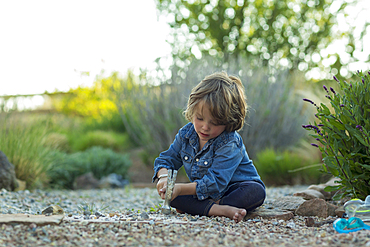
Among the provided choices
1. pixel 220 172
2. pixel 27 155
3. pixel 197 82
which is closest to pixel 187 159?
pixel 220 172

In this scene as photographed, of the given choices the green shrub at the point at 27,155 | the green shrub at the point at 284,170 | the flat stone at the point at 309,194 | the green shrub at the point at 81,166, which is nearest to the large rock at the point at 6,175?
the green shrub at the point at 27,155

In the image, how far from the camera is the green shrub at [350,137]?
2.22 metres

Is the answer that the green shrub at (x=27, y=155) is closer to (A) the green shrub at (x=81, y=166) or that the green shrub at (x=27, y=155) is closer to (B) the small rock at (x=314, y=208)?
(A) the green shrub at (x=81, y=166)

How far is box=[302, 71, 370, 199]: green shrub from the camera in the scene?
2.22 meters

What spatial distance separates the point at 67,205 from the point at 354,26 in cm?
974

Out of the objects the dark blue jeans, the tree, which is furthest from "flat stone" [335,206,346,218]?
the tree

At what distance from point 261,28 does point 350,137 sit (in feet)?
30.5

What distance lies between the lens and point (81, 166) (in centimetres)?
625

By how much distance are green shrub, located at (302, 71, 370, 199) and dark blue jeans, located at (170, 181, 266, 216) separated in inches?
20.3

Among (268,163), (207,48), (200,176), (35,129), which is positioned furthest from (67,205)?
(207,48)

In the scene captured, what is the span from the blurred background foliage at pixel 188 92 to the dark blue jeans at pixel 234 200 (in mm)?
1072

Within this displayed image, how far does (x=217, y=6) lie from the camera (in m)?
10.7

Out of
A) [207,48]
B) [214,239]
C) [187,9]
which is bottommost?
[214,239]

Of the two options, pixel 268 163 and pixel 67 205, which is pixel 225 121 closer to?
pixel 67 205
